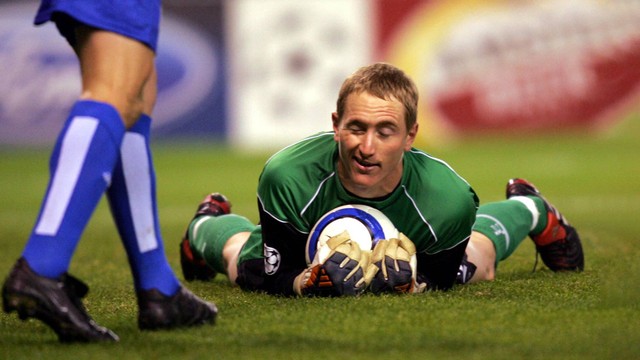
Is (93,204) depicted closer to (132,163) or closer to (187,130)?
(132,163)

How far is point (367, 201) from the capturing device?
12.8 ft

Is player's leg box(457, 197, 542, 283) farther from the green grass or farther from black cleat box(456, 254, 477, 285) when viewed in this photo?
the green grass

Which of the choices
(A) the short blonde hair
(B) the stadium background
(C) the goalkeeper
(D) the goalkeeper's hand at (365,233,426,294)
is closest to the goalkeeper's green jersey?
(C) the goalkeeper

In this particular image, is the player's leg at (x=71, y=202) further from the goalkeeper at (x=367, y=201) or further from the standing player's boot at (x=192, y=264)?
the standing player's boot at (x=192, y=264)

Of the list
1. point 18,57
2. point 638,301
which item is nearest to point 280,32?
point 18,57

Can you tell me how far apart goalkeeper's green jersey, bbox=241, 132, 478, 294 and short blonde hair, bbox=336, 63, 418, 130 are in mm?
248

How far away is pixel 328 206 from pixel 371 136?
36 centimetres

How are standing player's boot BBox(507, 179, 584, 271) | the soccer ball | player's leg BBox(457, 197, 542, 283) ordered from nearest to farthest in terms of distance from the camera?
1. the soccer ball
2. player's leg BBox(457, 197, 542, 283)
3. standing player's boot BBox(507, 179, 584, 271)

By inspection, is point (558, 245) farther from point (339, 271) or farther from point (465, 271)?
point (339, 271)

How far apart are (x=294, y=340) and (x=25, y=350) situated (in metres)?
0.71

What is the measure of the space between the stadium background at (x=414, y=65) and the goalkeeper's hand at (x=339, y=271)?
10898 mm

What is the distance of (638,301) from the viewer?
354cm

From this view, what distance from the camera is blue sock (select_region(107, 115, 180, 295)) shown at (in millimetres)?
3047

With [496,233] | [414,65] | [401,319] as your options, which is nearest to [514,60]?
[414,65]
